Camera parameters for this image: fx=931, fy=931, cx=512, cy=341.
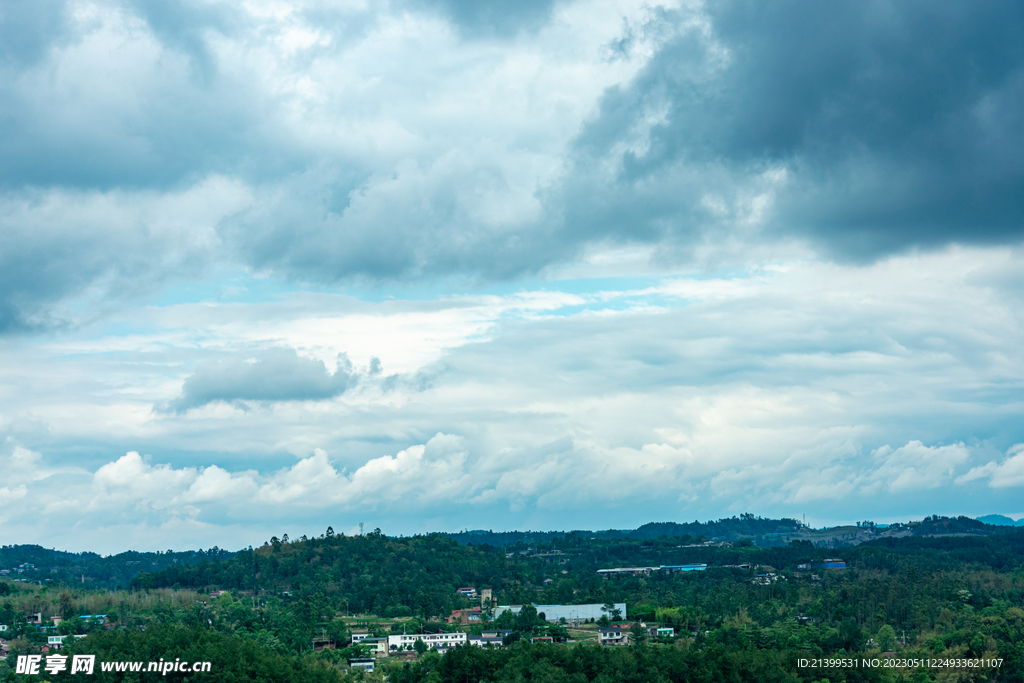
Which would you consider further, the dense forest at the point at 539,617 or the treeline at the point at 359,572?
the treeline at the point at 359,572

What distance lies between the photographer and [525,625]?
115m

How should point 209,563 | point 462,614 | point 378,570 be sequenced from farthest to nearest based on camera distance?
point 209,563 → point 378,570 → point 462,614

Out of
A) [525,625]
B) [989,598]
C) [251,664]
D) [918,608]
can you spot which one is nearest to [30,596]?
[525,625]

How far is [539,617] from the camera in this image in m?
122

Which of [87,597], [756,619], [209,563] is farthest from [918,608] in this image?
[209,563]

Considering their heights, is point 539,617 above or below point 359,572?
below

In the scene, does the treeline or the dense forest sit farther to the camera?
the treeline

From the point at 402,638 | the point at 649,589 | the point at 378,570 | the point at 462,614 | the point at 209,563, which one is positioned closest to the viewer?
the point at 402,638

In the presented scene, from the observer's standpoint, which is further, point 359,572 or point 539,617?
point 359,572

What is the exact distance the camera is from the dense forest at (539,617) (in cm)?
7162

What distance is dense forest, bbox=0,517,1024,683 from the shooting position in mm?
71625

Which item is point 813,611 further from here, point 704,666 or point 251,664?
point 251,664

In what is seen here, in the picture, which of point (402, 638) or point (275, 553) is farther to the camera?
point (275, 553)

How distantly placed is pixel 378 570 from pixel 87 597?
166ft
